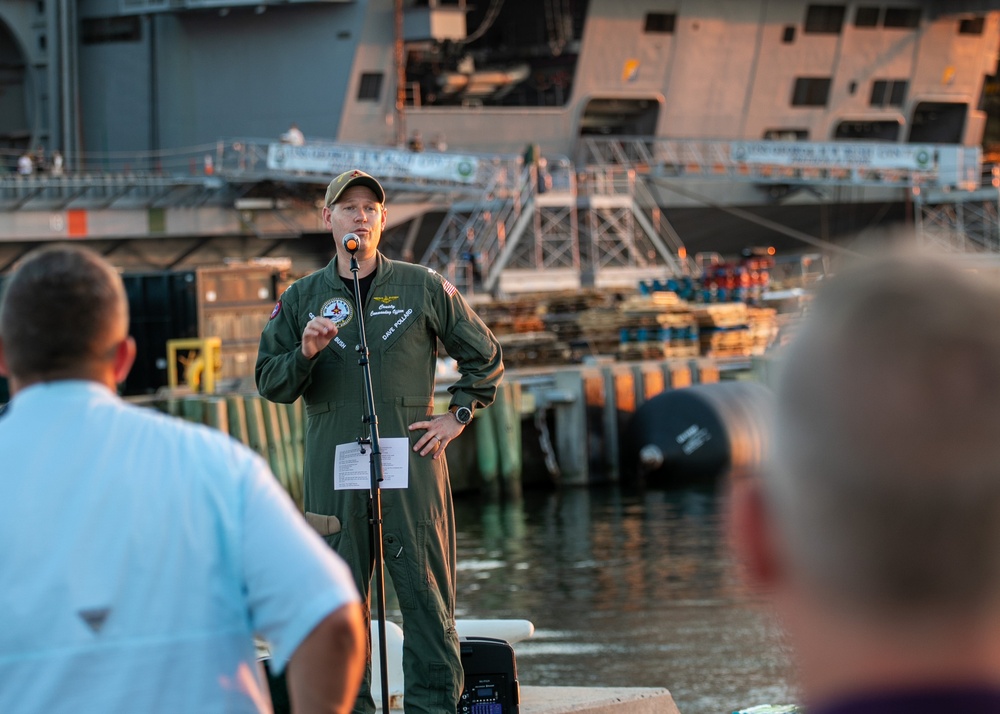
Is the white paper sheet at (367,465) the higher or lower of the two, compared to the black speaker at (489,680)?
higher

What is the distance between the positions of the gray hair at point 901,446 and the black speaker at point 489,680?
4444mm

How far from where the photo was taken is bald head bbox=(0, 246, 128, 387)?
8.61 feet

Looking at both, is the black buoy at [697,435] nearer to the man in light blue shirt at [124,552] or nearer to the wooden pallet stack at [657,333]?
the wooden pallet stack at [657,333]

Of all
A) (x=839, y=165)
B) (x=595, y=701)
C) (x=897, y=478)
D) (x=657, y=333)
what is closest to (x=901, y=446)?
(x=897, y=478)

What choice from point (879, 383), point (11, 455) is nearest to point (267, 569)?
point (11, 455)

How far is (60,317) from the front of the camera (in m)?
2.63

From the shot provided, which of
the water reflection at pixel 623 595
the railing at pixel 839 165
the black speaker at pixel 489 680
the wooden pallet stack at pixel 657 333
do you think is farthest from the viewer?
the railing at pixel 839 165

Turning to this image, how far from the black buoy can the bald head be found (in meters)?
18.6

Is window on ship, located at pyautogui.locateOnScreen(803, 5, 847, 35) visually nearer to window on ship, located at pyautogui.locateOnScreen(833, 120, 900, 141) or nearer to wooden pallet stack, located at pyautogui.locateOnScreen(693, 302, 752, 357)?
window on ship, located at pyautogui.locateOnScreen(833, 120, 900, 141)

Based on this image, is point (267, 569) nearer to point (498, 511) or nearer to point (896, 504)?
point (896, 504)

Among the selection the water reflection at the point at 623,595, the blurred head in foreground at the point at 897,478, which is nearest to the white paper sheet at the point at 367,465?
the water reflection at the point at 623,595

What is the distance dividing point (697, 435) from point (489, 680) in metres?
15.6

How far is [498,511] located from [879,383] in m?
18.7

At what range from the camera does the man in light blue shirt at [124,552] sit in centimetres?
253
